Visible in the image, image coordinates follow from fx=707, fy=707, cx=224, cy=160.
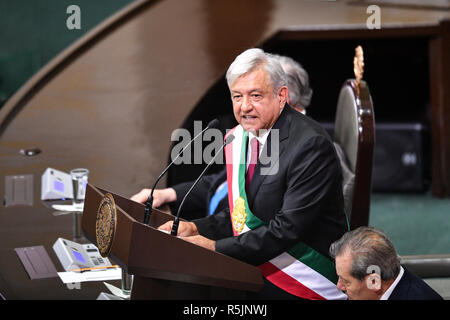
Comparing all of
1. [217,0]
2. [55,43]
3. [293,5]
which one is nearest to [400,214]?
[293,5]

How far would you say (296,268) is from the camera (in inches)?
78.0

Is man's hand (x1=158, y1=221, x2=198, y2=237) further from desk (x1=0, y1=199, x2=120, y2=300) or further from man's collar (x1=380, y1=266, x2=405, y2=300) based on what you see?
man's collar (x1=380, y1=266, x2=405, y2=300)

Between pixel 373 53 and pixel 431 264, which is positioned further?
pixel 373 53

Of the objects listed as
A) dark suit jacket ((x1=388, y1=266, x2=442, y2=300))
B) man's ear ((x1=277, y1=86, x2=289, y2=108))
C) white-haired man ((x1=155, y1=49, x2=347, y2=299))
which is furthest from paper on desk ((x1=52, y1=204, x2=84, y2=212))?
dark suit jacket ((x1=388, y1=266, x2=442, y2=300))

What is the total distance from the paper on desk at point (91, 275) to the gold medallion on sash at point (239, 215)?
0.36 meters

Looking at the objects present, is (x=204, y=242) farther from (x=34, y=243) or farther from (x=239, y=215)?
(x=34, y=243)

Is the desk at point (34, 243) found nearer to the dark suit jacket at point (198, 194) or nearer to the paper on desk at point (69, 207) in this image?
the paper on desk at point (69, 207)

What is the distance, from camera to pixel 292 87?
8.63 feet

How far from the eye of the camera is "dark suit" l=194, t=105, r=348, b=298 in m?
1.87

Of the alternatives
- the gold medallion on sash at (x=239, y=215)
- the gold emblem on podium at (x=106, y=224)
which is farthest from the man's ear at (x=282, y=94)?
the gold emblem on podium at (x=106, y=224)

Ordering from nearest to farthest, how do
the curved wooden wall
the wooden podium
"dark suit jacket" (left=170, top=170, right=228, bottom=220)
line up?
the wooden podium → "dark suit jacket" (left=170, top=170, right=228, bottom=220) → the curved wooden wall

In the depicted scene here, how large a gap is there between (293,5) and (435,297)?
2.96 meters

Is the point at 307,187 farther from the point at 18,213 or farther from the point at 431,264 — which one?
the point at 18,213
